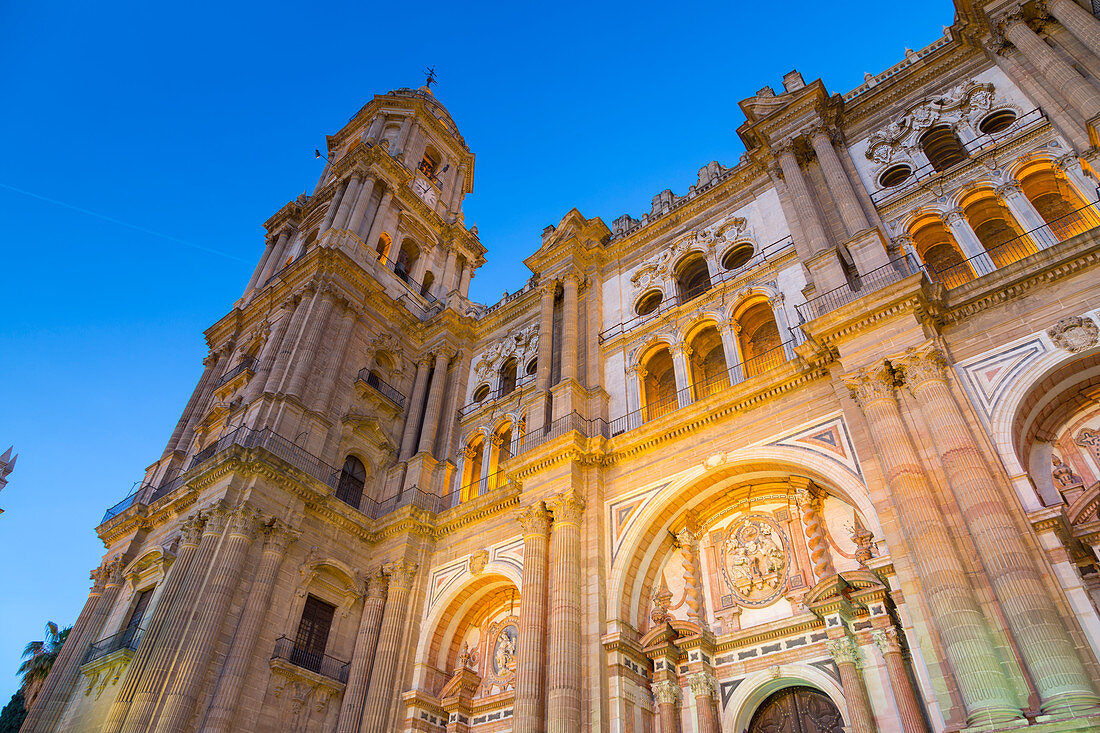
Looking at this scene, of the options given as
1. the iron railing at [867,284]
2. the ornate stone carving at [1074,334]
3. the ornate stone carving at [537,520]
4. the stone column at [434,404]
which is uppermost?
the stone column at [434,404]

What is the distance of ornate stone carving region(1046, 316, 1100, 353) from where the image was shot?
505 inches

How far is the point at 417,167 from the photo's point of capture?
36375 millimetres

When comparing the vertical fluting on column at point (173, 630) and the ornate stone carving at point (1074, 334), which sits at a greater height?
the ornate stone carving at point (1074, 334)

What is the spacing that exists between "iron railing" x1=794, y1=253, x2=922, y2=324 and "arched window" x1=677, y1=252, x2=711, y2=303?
5038mm

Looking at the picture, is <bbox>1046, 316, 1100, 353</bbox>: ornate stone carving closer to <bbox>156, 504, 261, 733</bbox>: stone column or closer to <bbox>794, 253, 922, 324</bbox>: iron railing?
<bbox>794, 253, 922, 324</bbox>: iron railing

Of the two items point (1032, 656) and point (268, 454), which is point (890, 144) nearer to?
point (1032, 656)

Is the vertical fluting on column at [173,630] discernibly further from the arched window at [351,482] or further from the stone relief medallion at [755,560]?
the stone relief medallion at [755,560]

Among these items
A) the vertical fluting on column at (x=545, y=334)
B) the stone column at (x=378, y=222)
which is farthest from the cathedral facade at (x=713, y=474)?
the stone column at (x=378, y=222)

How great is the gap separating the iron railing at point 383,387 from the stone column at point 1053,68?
70.7 ft

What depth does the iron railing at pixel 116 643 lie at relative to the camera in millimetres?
19328

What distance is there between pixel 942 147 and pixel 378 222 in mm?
21297

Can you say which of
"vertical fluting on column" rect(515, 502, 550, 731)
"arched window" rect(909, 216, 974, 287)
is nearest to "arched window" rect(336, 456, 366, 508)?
"vertical fluting on column" rect(515, 502, 550, 731)

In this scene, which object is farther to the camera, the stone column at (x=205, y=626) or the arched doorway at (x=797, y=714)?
the stone column at (x=205, y=626)

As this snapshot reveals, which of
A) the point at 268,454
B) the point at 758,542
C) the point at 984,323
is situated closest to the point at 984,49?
the point at 984,323
